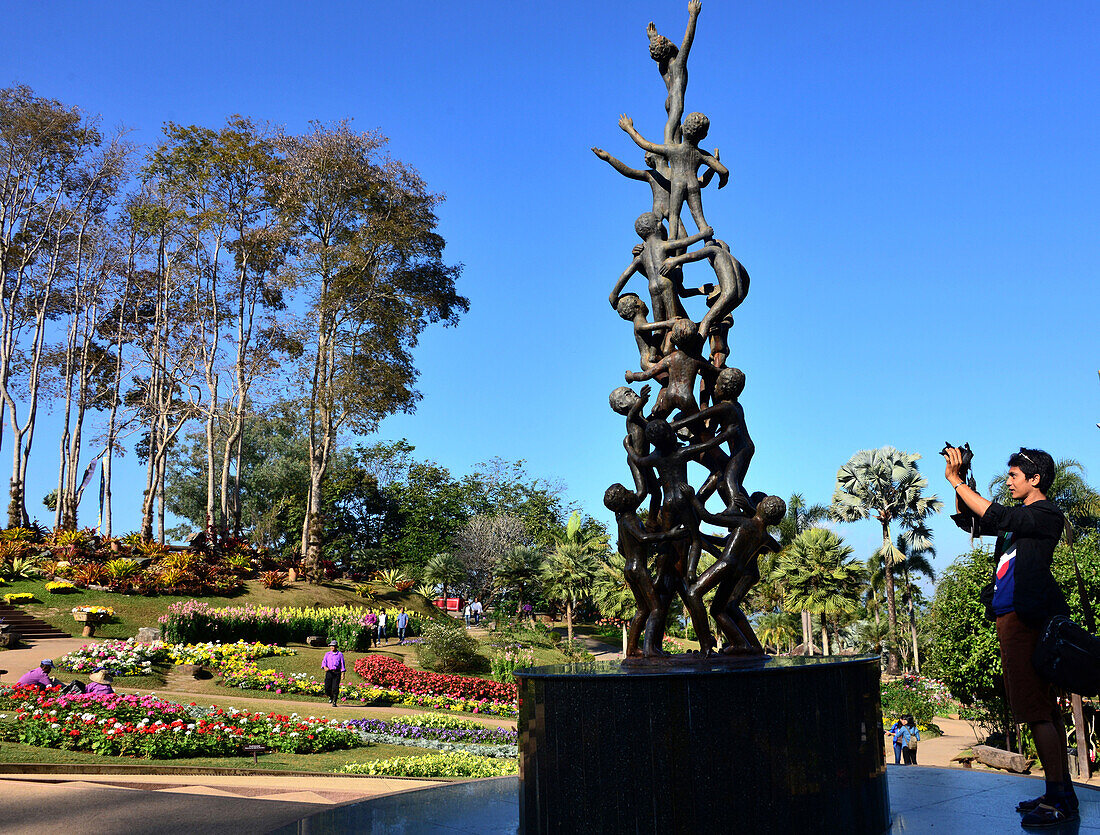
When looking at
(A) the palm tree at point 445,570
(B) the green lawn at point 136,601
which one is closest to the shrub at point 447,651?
(B) the green lawn at point 136,601

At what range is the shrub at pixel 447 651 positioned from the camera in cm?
2148

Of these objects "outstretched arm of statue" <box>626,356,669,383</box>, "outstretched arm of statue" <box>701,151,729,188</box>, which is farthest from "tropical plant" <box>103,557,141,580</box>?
"outstretched arm of statue" <box>701,151,729,188</box>

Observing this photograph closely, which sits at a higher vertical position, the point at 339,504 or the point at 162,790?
the point at 339,504

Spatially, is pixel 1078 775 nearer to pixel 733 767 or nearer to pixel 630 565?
pixel 630 565

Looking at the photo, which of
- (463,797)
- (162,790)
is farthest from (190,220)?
(463,797)

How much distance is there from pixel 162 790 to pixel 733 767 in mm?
6145

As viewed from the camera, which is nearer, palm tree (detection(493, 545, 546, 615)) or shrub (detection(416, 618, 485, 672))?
shrub (detection(416, 618, 485, 672))

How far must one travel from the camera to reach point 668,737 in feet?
13.4

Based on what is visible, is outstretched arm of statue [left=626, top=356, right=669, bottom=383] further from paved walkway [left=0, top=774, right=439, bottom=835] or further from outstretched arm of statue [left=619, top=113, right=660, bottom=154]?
paved walkway [left=0, top=774, right=439, bottom=835]

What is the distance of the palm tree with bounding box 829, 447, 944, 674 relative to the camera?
32.8 meters

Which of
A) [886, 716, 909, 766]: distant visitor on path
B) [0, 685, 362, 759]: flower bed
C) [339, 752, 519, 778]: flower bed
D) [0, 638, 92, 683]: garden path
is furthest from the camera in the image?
[0, 638, 92, 683]: garden path

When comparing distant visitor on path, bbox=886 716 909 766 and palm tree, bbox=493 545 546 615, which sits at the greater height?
palm tree, bbox=493 545 546 615

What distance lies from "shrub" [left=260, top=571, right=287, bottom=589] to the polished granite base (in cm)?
2095

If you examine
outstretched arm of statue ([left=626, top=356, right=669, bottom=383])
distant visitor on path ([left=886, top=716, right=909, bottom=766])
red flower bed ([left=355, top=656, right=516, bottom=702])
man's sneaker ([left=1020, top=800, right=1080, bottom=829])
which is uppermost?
outstretched arm of statue ([left=626, top=356, right=669, bottom=383])
